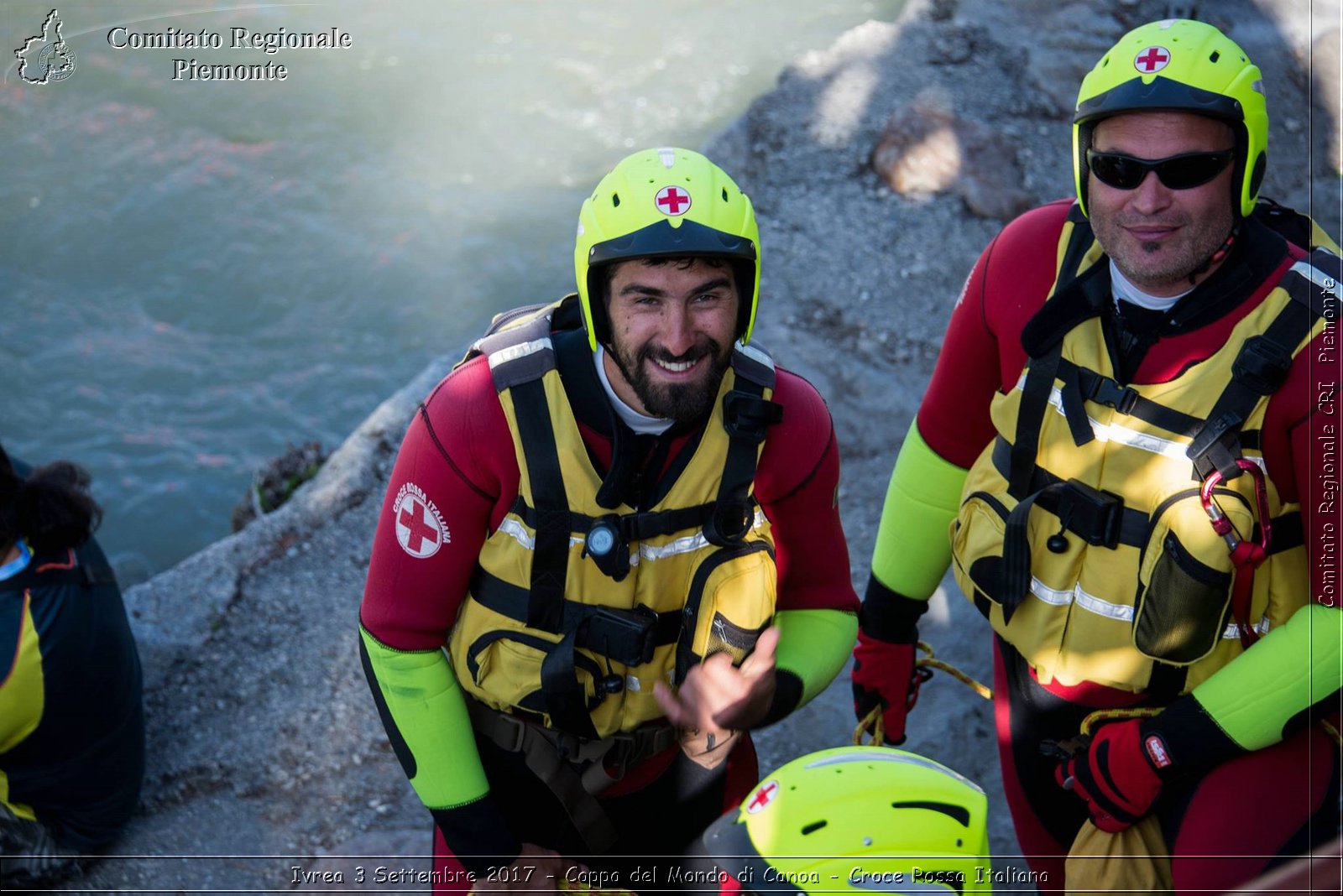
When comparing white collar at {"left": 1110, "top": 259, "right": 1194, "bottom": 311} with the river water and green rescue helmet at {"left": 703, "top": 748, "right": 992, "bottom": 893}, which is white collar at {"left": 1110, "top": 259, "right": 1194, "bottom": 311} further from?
the river water

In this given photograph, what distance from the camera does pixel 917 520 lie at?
339 cm

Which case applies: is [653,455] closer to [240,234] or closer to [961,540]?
[961,540]

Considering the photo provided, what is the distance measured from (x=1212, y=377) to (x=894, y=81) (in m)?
6.09

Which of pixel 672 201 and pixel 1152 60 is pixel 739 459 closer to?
pixel 672 201

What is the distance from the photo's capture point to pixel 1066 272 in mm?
2922

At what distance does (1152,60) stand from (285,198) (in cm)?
802

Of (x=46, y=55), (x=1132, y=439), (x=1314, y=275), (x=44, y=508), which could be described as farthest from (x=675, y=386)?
(x=46, y=55)

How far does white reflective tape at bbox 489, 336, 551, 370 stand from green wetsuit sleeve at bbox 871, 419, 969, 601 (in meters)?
Answer: 1.12

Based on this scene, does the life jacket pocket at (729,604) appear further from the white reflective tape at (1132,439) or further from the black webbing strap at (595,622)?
the white reflective tape at (1132,439)

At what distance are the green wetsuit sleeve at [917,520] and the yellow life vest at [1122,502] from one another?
240mm

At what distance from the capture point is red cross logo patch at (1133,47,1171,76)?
2725mm

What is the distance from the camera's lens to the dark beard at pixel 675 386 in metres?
2.66

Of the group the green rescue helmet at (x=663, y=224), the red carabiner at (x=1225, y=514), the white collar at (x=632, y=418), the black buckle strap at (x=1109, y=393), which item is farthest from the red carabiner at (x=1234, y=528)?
the white collar at (x=632, y=418)

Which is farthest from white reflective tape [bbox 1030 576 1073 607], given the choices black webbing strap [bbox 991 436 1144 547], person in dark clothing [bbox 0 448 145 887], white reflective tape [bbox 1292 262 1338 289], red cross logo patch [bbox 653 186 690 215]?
person in dark clothing [bbox 0 448 145 887]
